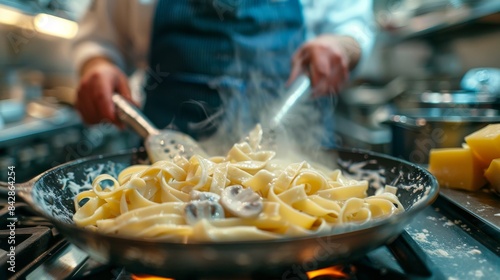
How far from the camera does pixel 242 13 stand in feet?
5.42

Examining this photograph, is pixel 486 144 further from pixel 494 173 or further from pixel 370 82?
pixel 370 82

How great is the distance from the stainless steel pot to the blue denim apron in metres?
0.54

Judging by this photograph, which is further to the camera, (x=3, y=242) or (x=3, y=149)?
(x=3, y=149)

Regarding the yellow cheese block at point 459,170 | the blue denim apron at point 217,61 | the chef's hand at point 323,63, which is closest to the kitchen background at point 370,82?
the yellow cheese block at point 459,170

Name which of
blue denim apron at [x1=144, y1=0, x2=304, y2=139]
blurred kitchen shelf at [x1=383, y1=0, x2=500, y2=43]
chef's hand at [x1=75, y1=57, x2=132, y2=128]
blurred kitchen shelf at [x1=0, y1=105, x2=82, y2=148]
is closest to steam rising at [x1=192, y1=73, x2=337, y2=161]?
blue denim apron at [x1=144, y1=0, x2=304, y2=139]

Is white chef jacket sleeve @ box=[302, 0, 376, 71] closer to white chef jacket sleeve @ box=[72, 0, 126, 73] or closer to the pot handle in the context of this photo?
the pot handle

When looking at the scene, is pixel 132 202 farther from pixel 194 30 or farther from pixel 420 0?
pixel 420 0

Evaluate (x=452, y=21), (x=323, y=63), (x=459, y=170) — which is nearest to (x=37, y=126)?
(x=323, y=63)

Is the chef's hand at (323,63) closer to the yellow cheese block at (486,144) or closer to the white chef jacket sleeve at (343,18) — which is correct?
the white chef jacket sleeve at (343,18)

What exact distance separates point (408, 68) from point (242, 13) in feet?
10.9

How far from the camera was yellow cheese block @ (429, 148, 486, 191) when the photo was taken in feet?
3.28

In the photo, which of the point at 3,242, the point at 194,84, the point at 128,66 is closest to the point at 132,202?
the point at 3,242

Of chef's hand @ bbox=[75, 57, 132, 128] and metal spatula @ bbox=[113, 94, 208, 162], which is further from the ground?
chef's hand @ bbox=[75, 57, 132, 128]

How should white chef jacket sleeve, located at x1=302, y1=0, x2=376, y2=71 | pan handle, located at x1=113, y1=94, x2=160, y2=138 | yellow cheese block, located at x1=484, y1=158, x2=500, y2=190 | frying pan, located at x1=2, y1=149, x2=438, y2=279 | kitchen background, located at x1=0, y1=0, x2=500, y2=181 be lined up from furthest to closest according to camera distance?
kitchen background, located at x1=0, y1=0, x2=500, y2=181 < white chef jacket sleeve, located at x1=302, y1=0, x2=376, y2=71 < pan handle, located at x1=113, y1=94, x2=160, y2=138 < yellow cheese block, located at x1=484, y1=158, x2=500, y2=190 < frying pan, located at x1=2, y1=149, x2=438, y2=279
